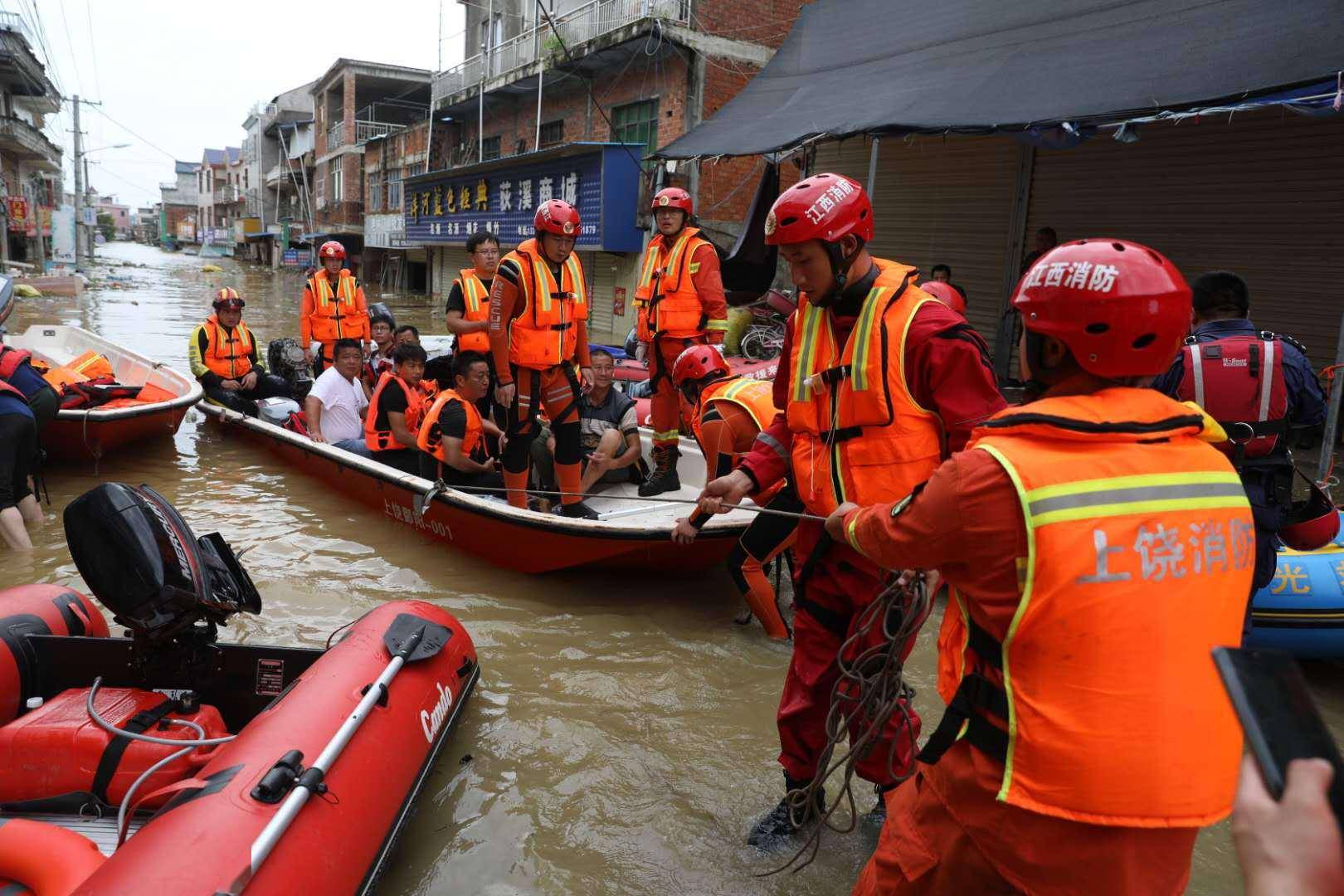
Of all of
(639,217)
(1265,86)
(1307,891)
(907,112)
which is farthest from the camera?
(639,217)

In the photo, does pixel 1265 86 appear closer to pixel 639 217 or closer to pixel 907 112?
pixel 907 112

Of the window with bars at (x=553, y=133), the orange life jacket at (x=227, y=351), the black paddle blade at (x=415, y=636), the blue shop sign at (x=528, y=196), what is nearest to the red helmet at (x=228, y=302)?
the orange life jacket at (x=227, y=351)

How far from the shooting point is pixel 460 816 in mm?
3057

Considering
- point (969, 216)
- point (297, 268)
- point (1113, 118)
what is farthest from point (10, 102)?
point (1113, 118)

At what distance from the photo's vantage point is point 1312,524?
3256mm

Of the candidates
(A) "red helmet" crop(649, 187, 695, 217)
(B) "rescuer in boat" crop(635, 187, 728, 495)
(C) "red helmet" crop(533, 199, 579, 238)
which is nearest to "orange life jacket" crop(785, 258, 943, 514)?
(C) "red helmet" crop(533, 199, 579, 238)

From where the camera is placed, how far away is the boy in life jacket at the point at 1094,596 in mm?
1357

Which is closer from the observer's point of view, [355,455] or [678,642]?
[678,642]

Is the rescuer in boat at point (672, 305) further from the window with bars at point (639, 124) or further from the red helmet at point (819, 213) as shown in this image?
the window with bars at point (639, 124)

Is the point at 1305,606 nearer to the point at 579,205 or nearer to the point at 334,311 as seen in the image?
the point at 334,311

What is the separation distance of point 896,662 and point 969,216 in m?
9.99

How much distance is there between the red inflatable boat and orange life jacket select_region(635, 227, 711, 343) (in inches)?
114

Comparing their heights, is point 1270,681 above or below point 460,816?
above

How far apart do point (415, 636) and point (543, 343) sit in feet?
7.50
